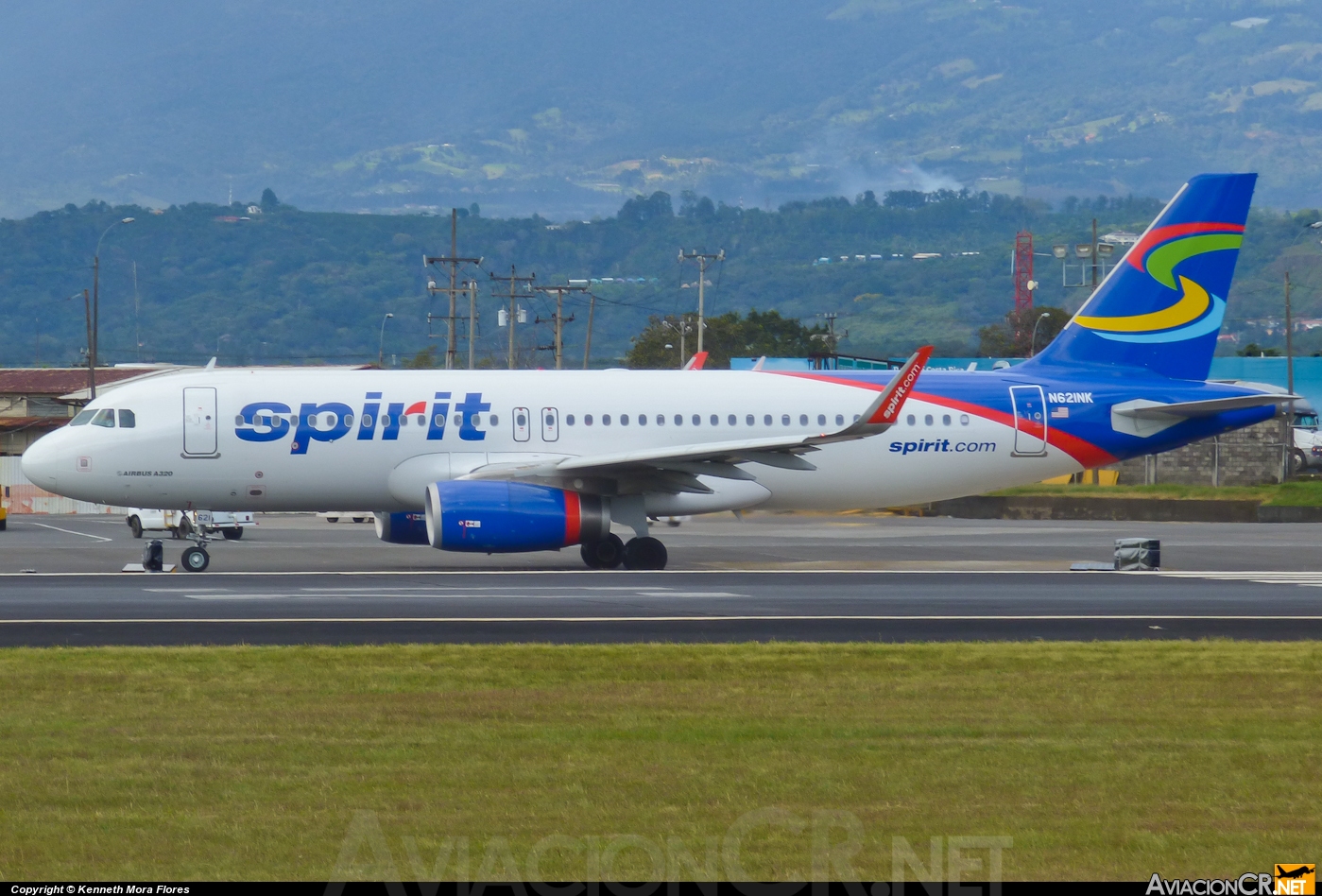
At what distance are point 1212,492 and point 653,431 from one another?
1093 inches

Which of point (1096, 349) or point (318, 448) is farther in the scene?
point (1096, 349)

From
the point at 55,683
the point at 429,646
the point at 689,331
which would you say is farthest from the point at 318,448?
the point at 689,331

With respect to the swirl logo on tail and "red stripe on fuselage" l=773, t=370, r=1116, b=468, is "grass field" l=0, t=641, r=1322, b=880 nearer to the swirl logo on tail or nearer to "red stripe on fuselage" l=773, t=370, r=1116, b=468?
"red stripe on fuselage" l=773, t=370, r=1116, b=468

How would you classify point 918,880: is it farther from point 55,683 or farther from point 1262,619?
point 1262,619

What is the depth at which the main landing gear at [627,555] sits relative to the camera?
27391 millimetres

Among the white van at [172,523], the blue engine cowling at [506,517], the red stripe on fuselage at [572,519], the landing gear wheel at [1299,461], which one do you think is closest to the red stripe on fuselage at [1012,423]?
the red stripe on fuselage at [572,519]

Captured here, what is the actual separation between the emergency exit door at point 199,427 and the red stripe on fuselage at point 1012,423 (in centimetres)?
997

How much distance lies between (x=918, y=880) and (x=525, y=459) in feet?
66.8

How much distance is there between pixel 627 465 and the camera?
26.1m

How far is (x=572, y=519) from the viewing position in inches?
1018

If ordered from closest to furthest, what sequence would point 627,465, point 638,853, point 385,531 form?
point 638,853
point 627,465
point 385,531

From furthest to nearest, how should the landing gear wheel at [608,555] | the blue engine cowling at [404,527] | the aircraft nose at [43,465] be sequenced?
the blue engine cowling at [404,527], the landing gear wheel at [608,555], the aircraft nose at [43,465]

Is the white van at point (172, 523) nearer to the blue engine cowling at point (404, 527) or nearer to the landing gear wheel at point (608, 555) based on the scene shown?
the blue engine cowling at point (404, 527)

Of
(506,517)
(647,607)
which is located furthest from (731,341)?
(647,607)
